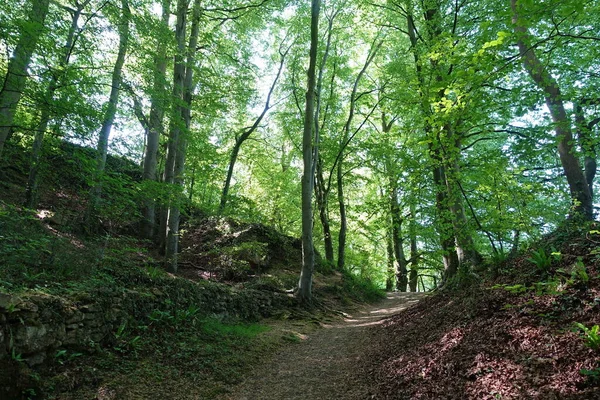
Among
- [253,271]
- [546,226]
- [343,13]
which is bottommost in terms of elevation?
[253,271]

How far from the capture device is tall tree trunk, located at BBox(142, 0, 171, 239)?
8.58 m

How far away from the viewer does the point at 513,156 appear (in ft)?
31.2

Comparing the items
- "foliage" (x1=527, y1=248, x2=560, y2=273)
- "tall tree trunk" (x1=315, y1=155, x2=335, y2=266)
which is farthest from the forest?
"tall tree trunk" (x1=315, y1=155, x2=335, y2=266)

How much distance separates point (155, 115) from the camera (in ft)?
33.5

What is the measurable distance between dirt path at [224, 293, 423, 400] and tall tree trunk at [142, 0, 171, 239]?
192 inches

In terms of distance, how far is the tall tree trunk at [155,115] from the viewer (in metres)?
8.58

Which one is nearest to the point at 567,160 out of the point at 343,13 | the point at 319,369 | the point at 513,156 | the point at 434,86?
the point at 513,156

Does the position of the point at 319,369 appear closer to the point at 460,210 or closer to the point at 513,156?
the point at 460,210

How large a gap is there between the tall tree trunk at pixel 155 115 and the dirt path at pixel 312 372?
16.0 ft

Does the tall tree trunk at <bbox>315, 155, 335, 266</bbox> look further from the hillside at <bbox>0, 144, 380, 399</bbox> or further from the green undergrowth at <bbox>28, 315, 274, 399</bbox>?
the green undergrowth at <bbox>28, 315, 274, 399</bbox>

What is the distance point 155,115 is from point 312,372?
27.2ft

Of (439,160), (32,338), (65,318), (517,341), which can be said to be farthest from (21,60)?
(439,160)

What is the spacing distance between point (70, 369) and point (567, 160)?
10501 millimetres

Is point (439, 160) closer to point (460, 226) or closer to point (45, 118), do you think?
point (460, 226)
